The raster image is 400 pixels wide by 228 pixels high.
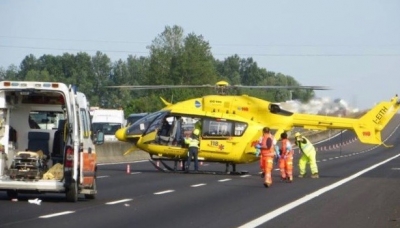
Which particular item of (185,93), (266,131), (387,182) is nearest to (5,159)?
(266,131)

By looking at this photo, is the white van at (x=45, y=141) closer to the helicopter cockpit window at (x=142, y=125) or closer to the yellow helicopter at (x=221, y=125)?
the yellow helicopter at (x=221, y=125)

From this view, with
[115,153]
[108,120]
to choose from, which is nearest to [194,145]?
[115,153]

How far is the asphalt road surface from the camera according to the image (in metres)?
17.5

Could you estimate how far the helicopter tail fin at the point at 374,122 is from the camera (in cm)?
3878

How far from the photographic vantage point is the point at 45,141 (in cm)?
2186

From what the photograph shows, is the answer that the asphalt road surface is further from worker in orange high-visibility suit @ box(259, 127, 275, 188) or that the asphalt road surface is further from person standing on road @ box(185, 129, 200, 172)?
person standing on road @ box(185, 129, 200, 172)

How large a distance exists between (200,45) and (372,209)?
372 feet

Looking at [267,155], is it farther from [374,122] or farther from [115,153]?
[115,153]

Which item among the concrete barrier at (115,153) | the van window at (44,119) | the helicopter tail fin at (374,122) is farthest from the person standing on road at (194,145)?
the van window at (44,119)

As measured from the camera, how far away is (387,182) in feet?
108

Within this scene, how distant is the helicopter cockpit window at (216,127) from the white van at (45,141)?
47.9 feet

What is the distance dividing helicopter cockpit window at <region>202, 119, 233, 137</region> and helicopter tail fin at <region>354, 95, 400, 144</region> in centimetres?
493

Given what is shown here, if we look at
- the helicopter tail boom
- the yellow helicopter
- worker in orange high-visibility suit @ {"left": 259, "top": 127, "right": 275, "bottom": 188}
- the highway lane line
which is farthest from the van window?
the helicopter tail boom

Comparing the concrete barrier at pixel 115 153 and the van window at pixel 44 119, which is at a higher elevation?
the van window at pixel 44 119
